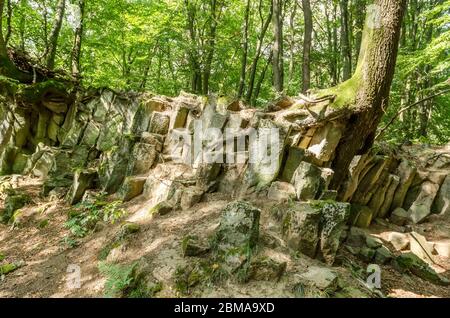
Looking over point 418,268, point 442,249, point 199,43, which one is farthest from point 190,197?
point 199,43

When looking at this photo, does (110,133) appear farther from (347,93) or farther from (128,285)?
(347,93)

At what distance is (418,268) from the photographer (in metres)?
5.52

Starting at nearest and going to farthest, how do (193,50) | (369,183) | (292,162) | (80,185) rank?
(292,162), (80,185), (369,183), (193,50)

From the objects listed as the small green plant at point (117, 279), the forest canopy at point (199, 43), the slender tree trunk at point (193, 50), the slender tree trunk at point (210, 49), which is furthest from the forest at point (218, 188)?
the slender tree trunk at point (210, 49)

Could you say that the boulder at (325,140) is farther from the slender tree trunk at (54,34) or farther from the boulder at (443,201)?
the slender tree trunk at (54,34)

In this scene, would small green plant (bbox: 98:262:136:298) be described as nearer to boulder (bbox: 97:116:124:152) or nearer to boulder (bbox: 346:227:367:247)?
boulder (bbox: 346:227:367:247)

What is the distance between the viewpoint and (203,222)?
5082mm

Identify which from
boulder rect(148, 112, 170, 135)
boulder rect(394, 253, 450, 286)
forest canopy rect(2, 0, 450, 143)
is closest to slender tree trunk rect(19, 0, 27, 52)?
forest canopy rect(2, 0, 450, 143)

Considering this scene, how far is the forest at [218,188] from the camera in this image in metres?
4.21

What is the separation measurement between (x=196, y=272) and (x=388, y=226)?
230 inches

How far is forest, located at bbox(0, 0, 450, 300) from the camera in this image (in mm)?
4207

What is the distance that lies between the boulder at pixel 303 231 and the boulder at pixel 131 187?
11.4 ft

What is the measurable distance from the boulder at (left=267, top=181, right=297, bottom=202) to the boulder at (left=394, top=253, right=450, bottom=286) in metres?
2.35

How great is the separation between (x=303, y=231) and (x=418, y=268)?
2717 mm
